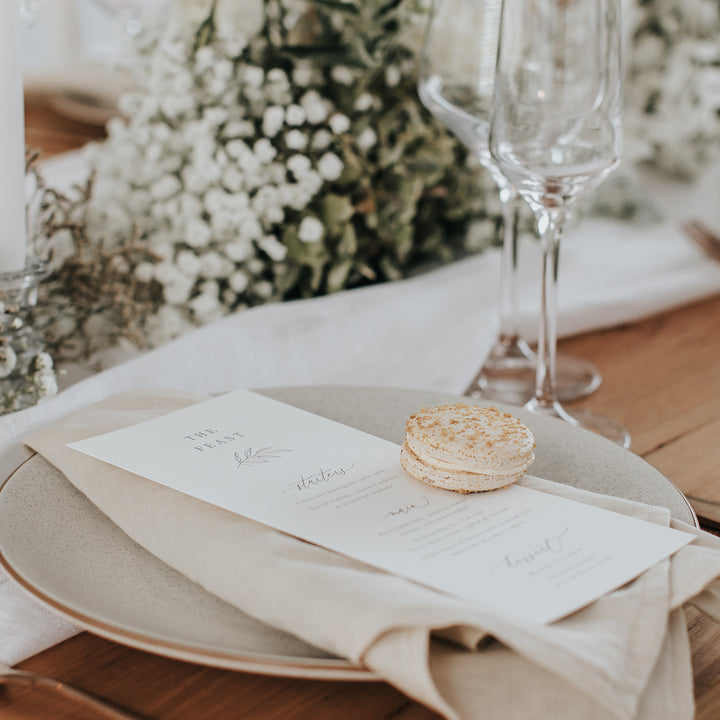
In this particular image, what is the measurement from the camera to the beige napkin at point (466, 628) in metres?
0.34

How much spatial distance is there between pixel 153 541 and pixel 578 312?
2.19 ft

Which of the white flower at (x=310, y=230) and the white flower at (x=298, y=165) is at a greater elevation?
the white flower at (x=298, y=165)

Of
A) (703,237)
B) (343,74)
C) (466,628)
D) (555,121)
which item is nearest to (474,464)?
(466,628)

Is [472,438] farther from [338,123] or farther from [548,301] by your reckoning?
[338,123]

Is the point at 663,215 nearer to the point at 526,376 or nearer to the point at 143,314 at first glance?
the point at 526,376

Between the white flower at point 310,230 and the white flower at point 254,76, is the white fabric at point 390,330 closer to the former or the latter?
the white flower at point 310,230

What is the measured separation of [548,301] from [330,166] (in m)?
0.30

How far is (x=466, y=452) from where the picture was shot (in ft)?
1.59

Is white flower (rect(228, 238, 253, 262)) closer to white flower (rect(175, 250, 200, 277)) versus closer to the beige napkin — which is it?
white flower (rect(175, 250, 200, 277))

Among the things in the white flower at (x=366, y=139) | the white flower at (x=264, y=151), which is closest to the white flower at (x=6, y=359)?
the white flower at (x=264, y=151)

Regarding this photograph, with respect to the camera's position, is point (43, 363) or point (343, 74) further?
point (343, 74)

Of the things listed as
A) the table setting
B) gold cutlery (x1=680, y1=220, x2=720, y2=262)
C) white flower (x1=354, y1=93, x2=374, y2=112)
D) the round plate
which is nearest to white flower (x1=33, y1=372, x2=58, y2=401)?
the table setting

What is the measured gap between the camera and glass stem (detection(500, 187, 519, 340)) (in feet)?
2.93

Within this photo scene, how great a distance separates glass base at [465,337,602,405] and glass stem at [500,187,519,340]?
1 cm
